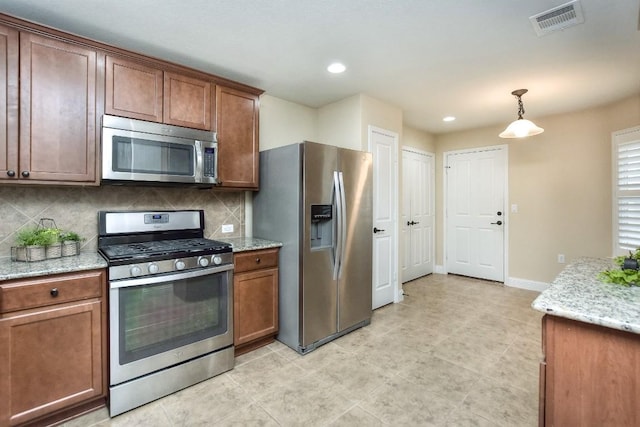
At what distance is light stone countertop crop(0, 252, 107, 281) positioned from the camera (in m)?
1.61

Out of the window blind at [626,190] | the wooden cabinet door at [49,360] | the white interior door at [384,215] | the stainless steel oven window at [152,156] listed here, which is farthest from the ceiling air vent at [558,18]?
the wooden cabinet door at [49,360]

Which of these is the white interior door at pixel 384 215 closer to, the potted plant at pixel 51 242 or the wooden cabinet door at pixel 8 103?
the potted plant at pixel 51 242

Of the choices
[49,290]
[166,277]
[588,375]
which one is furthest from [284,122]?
[588,375]

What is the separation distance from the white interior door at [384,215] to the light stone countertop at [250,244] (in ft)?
4.18

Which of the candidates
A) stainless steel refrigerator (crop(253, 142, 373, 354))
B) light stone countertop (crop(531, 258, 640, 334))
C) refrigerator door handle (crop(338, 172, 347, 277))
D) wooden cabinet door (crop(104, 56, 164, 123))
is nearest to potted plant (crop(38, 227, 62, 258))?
wooden cabinet door (crop(104, 56, 164, 123))

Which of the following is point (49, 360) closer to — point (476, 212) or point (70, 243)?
point (70, 243)

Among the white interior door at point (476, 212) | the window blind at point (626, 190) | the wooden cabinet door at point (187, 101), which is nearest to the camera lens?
the wooden cabinet door at point (187, 101)

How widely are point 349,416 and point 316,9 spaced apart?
2485 millimetres

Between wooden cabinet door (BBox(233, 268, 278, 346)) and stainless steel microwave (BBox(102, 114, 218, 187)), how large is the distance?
875 mm

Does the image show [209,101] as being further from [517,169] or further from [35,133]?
[517,169]

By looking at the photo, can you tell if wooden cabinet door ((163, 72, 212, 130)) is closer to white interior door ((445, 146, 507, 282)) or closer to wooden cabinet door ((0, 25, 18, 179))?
wooden cabinet door ((0, 25, 18, 179))

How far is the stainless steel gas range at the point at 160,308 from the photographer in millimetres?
1857

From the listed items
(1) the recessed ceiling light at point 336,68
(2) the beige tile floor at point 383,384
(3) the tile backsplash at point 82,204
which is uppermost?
(1) the recessed ceiling light at point 336,68

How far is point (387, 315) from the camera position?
3422 mm
